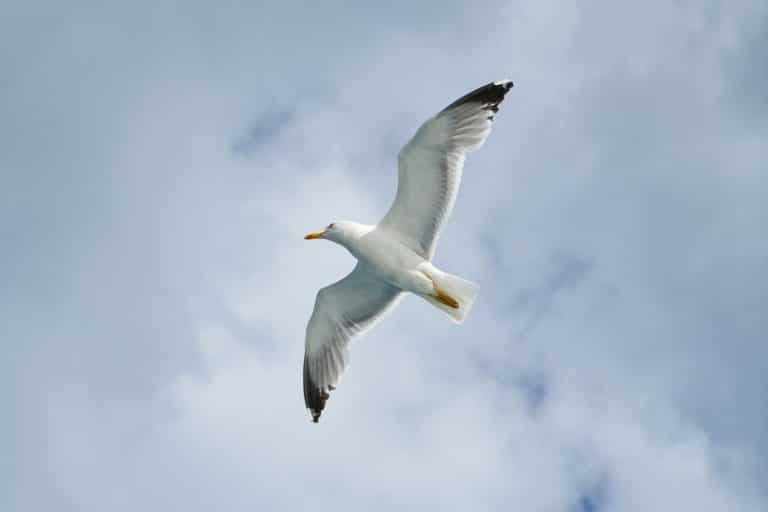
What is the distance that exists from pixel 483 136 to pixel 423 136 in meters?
0.80

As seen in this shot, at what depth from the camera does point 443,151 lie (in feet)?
51.4

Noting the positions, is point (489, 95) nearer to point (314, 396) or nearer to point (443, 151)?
point (443, 151)

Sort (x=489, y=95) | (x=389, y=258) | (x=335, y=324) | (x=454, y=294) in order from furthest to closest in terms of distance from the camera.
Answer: (x=335, y=324) < (x=389, y=258) < (x=454, y=294) < (x=489, y=95)

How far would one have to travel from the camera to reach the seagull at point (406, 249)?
1562 centimetres

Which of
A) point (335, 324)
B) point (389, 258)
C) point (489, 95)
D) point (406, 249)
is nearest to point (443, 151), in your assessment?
point (489, 95)

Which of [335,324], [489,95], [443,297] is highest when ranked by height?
[489,95]

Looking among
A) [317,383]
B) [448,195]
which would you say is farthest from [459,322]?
[317,383]

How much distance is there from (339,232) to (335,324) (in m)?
1.69

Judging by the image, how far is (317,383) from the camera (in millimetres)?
17719

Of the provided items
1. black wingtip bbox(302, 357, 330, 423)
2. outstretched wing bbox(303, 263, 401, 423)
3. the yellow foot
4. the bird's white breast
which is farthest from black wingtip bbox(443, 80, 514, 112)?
black wingtip bbox(302, 357, 330, 423)

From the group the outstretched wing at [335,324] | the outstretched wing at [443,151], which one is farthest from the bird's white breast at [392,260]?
the outstretched wing at [335,324]

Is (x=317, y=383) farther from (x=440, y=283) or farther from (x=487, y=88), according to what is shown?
(x=487, y=88)

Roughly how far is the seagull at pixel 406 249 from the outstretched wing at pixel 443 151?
0.04 ft

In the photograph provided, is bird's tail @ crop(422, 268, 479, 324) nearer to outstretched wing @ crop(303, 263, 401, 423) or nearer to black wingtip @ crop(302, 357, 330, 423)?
outstretched wing @ crop(303, 263, 401, 423)
